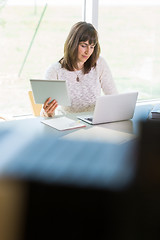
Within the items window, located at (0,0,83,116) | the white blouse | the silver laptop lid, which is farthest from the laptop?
window, located at (0,0,83,116)

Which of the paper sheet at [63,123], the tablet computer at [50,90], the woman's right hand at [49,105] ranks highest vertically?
the tablet computer at [50,90]

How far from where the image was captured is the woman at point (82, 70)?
97.5 inches

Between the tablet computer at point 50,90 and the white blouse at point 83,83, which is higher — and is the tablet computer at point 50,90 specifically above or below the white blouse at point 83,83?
above

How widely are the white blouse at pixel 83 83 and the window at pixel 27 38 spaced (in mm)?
1384

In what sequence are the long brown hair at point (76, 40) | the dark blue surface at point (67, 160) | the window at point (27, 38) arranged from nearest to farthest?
the dark blue surface at point (67, 160)
the long brown hair at point (76, 40)
the window at point (27, 38)

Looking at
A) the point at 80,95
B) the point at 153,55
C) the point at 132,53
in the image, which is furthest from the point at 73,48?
the point at 153,55

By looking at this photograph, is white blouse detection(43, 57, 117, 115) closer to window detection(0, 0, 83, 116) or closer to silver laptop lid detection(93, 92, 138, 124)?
silver laptop lid detection(93, 92, 138, 124)

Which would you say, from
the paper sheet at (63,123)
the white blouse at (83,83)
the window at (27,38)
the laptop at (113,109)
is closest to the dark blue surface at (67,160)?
the paper sheet at (63,123)

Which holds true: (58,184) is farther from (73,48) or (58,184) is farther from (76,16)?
(76,16)

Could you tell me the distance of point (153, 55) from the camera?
473 cm

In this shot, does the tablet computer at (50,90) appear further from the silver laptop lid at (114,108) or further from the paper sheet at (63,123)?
the silver laptop lid at (114,108)

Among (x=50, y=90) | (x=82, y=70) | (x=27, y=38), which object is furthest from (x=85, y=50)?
(x=27, y=38)

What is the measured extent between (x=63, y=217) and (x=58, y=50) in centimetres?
318

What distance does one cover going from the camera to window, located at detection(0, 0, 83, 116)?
12.1 feet
